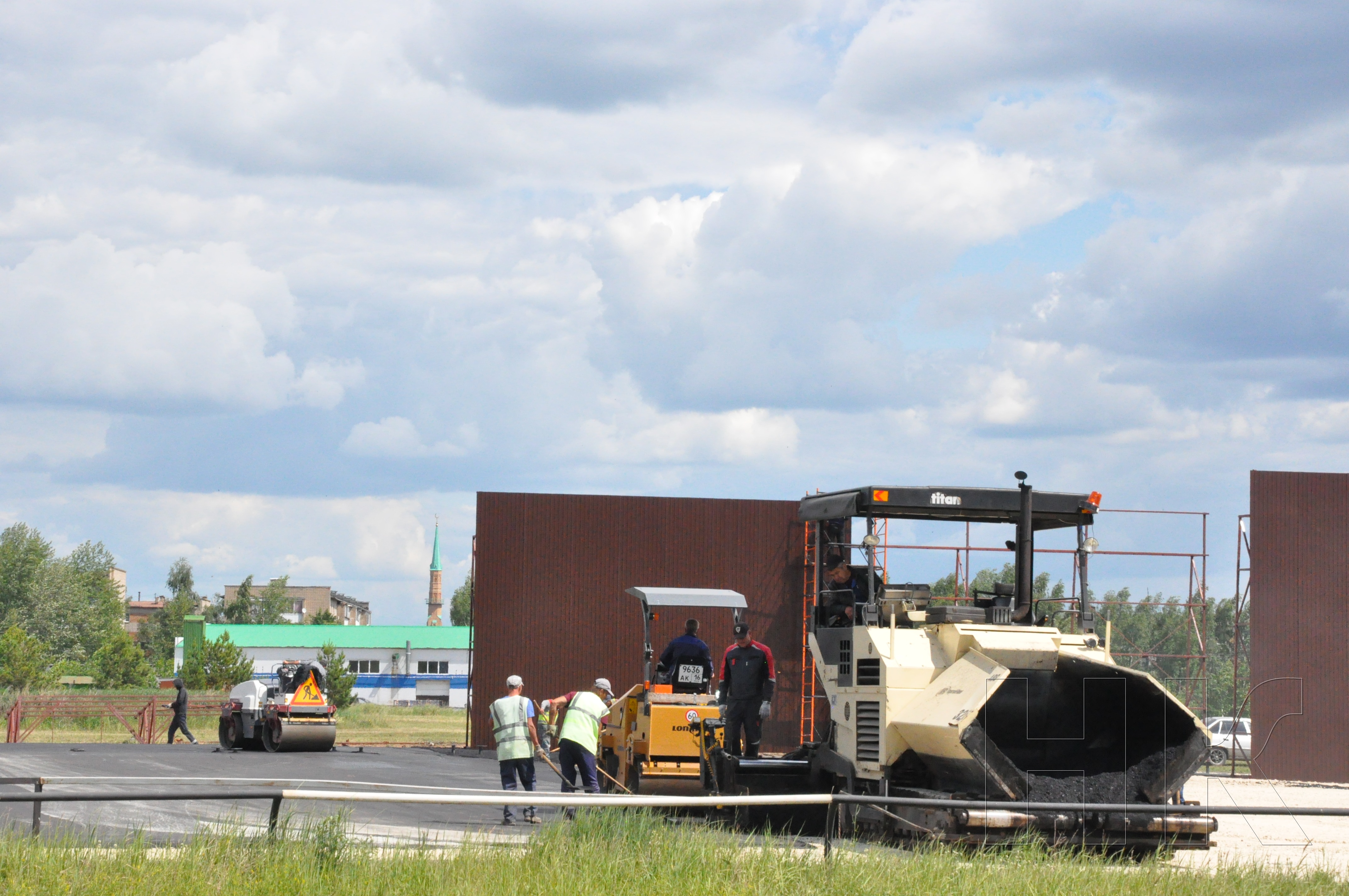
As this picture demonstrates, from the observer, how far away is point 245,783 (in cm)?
1638

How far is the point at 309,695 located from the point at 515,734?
1407cm

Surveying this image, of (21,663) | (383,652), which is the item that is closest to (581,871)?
(21,663)

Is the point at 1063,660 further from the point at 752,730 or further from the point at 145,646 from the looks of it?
the point at 145,646

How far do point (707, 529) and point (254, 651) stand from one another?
72.1 meters

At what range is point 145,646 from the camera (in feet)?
399

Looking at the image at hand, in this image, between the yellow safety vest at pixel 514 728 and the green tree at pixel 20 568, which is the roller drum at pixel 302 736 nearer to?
the yellow safety vest at pixel 514 728

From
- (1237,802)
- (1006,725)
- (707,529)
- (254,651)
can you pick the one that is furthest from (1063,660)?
(254,651)

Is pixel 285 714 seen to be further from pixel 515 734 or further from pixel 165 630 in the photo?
pixel 165 630

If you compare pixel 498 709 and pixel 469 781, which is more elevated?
pixel 498 709

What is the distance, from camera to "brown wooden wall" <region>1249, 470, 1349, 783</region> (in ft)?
89.7

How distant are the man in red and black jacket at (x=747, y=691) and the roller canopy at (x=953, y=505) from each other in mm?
1693

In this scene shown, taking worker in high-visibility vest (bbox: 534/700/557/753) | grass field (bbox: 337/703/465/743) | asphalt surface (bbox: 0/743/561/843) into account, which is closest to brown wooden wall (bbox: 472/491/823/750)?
asphalt surface (bbox: 0/743/561/843)

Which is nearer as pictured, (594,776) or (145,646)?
(594,776)

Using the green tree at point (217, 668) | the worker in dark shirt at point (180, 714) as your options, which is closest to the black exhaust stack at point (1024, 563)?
the worker in dark shirt at point (180, 714)
